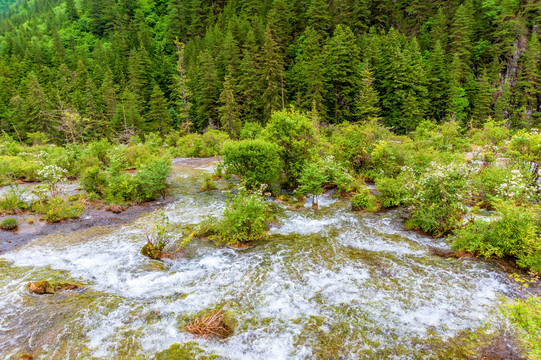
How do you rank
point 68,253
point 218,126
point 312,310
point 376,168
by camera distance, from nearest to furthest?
point 312,310 → point 68,253 → point 376,168 → point 218,126

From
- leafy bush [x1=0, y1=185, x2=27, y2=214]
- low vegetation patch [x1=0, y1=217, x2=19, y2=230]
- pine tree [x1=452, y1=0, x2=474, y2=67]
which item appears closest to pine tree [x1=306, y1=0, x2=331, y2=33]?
pine tree [x1=452, y1=0, x2=474, y2=67]

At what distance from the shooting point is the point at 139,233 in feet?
32.5

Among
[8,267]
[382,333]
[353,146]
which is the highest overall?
[353,146]

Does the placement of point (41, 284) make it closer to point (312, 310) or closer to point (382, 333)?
point (312, 310)

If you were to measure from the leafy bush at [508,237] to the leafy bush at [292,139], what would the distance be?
7.49m

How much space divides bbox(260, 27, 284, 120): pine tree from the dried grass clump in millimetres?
34163

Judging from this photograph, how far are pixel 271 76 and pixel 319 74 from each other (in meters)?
6.43

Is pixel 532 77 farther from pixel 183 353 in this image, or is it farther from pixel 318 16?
pixel 183 353

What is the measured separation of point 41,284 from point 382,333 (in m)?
7.52

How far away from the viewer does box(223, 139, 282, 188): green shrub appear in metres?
12.4

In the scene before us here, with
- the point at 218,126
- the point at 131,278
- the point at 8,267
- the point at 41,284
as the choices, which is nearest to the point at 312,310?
the point at 131,278

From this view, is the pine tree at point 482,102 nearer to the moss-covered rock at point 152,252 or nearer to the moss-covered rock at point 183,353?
the moss-covered rock at point 152,252

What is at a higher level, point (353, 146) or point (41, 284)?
point (353, 146)

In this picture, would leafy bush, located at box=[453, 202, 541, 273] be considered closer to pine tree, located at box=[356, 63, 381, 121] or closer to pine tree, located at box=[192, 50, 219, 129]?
pine tree, located at box=[356, 63, 381, 121]
